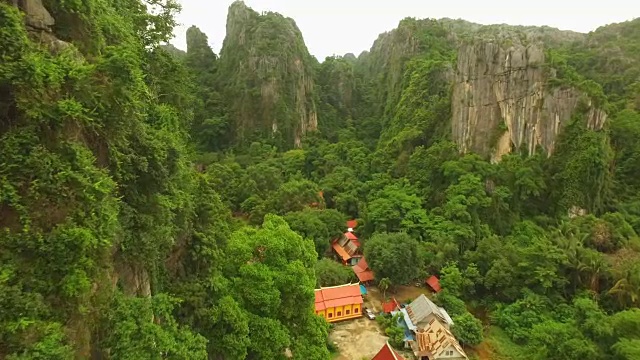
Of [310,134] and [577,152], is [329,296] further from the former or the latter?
[310,134]

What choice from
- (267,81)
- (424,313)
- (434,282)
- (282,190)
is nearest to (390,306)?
(424,313)

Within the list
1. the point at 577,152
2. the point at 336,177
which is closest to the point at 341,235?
the point at 336,177

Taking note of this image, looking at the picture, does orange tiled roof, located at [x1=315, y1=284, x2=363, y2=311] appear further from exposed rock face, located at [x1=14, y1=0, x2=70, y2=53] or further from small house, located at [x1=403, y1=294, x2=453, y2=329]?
exposed rock face, located at [x1=14, y1=0, x2=70, y2=53]

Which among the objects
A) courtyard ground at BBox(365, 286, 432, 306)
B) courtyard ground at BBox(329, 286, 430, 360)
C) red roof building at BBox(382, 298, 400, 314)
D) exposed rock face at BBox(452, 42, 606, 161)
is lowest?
courtyard ground at BBox(365, 286, 432, 306)

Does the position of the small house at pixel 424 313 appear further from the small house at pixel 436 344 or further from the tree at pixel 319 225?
the tree at pixel 319 225

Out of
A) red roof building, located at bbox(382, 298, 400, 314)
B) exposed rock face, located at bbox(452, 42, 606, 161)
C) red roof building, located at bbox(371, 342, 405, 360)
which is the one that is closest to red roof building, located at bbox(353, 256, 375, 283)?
red roof building, located at bbox(382, 298, 400, 314)

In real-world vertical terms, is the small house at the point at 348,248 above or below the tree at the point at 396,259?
below

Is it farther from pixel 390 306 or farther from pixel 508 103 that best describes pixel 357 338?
pixel 508 103

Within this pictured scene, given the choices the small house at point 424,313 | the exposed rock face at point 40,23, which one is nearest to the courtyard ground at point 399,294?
the small house at point 424,313
